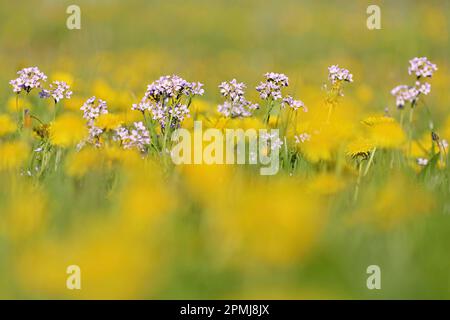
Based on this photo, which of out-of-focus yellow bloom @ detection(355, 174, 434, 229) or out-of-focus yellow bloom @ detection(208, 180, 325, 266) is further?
out-of-focus yellow bloom @ detection(355, 174, 434, 229)

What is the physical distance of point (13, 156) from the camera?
229 centimetres

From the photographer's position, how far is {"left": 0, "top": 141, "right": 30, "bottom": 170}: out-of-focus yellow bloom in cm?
228

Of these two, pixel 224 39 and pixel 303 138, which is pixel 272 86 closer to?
pixel 303 138

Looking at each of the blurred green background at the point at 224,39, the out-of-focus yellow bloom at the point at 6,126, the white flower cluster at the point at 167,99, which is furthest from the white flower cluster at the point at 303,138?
the blurred green background at the point at 224,39

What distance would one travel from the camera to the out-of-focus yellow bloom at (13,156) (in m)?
2.28

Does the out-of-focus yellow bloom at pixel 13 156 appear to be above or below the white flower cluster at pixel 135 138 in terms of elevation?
below

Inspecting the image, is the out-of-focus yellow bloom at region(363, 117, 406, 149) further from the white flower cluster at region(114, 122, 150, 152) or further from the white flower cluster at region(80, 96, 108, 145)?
the white flower cluster at region(80, 96, 108, 145)

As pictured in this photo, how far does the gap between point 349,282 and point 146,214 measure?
47 centimetres

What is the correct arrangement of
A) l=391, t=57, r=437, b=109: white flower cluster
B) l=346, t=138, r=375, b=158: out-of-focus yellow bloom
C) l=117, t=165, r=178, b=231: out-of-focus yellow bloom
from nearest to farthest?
l=117, t=165, r=178, b=231: out-of-focus yellow bloom → l=346, t=138, r=375, b=158: out-of-focus yellow bloom → l=391, t=57, r=437, b=109: white flower cluster

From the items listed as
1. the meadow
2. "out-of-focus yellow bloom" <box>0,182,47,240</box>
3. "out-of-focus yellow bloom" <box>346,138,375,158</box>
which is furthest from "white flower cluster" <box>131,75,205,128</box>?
"out-of-focus yellow bloom" <box>0,182,47,240</box>

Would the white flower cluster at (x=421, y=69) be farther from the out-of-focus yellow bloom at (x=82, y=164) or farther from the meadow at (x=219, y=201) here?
the out-of-focus yellow bloom at (x=82, y=164)

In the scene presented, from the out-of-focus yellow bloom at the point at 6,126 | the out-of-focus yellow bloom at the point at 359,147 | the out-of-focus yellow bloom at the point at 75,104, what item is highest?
the out-of-focus yellow bloom at the point at 75,104

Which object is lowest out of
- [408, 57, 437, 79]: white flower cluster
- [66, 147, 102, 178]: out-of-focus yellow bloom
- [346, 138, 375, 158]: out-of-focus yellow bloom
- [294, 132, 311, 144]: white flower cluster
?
[66, 147, 102, 178]: out-of-focus yellow bloom

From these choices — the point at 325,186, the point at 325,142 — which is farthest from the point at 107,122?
the point at 325,186
